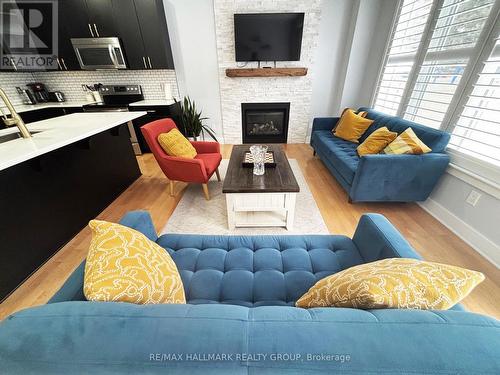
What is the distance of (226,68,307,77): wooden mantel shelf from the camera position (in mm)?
3592

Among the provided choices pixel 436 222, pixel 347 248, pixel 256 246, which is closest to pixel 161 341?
pixel 256 246

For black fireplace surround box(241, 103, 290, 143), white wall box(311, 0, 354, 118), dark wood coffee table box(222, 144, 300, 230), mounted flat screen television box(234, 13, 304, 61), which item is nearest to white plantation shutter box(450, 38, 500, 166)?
dark wood coffee table box(222, 144, 300, 230)

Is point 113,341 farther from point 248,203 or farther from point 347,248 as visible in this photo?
point 248,203

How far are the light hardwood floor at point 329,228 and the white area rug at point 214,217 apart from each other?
92mm

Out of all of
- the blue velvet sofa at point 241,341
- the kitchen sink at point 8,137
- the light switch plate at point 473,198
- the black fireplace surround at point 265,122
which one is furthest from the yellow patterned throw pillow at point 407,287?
the black fireplace surround at point 265,122

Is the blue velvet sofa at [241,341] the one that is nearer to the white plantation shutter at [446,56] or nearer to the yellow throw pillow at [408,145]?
the yellow throw pillow at [408,145]

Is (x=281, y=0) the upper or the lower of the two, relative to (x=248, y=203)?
upper

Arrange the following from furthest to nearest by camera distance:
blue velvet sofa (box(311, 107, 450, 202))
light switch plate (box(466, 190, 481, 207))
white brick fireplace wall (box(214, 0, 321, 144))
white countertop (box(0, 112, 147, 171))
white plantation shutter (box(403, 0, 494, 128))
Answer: white brick fireplace wall (box(214, 0, 321, 144))
blue velvet sofa (box(311, 107, 450, 202))
white plantation shutter (box(403, 0, 494, 128))
light switch plate (box(466, 190, 481, 207))
white countertop (box(0, 112, 147, 171))

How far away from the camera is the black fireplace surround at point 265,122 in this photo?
13.2 feet

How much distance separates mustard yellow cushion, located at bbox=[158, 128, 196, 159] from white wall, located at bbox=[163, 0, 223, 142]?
180 centimetres

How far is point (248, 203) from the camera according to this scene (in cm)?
184

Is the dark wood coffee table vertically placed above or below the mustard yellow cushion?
below

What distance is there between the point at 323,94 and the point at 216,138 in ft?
7.67

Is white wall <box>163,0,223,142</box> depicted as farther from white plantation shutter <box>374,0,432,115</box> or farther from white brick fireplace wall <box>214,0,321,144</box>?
white plantation shutter <box>374,0,432,115</box>
